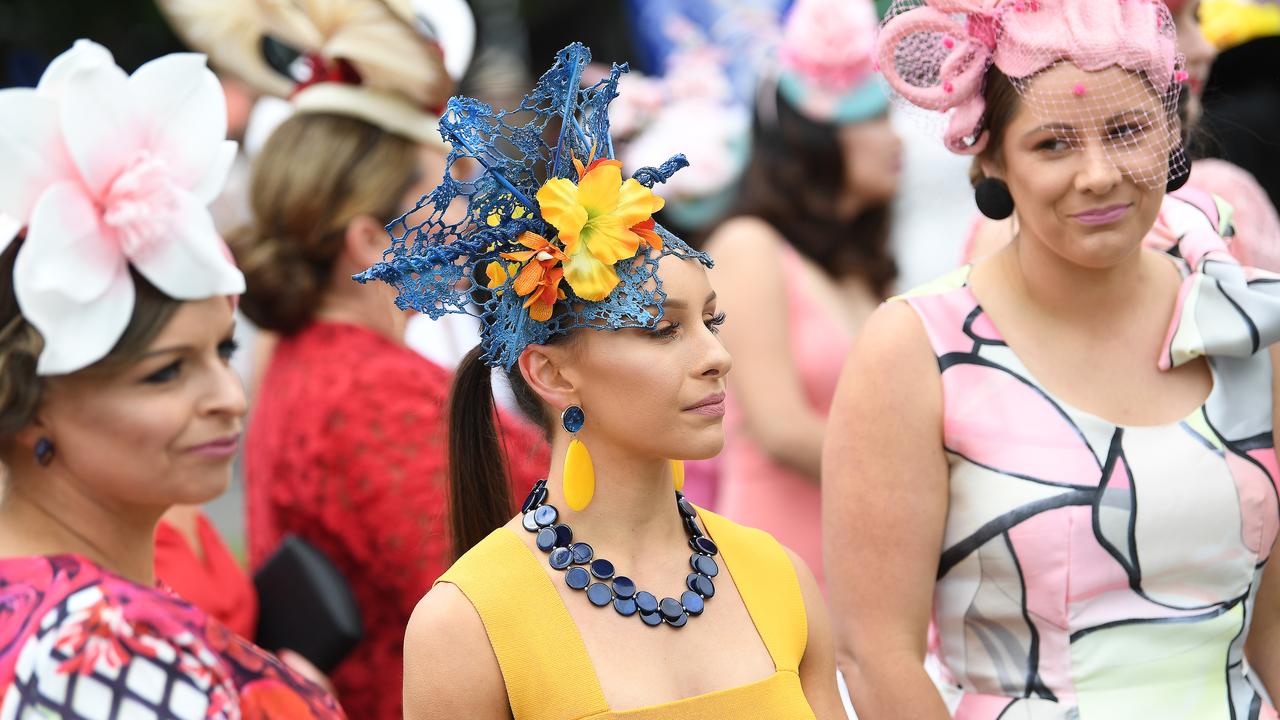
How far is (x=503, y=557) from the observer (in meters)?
2.18

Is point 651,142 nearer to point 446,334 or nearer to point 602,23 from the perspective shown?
point 446,334

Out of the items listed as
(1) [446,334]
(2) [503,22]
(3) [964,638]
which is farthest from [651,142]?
(2) [503,22]

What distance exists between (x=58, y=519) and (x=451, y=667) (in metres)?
0.85

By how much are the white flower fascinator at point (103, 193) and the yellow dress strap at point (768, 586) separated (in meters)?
0.97

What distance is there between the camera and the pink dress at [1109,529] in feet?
8.59

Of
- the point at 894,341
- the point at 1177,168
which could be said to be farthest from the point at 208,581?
the point at 1177,168

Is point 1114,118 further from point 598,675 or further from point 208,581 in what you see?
point 208,581

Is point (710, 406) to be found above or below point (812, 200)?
above

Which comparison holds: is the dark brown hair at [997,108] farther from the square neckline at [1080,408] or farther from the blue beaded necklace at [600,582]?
the blue beaded necklace at [600,582]

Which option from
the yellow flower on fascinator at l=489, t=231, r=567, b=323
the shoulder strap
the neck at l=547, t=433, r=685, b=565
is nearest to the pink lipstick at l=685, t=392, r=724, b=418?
the neck at l=547, t=433, r=685, b=565

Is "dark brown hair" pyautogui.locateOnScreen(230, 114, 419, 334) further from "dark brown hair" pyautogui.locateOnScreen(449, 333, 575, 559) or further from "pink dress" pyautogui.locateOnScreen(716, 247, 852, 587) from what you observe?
"dark brown hair" pyautogui.locateOnScreen(449, 333, 575, 559)

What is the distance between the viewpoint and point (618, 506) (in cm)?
226

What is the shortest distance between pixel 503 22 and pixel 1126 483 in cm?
1120

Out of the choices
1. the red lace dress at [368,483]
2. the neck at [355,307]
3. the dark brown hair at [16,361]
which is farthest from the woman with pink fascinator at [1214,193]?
the dark brown hair at [16,361]
